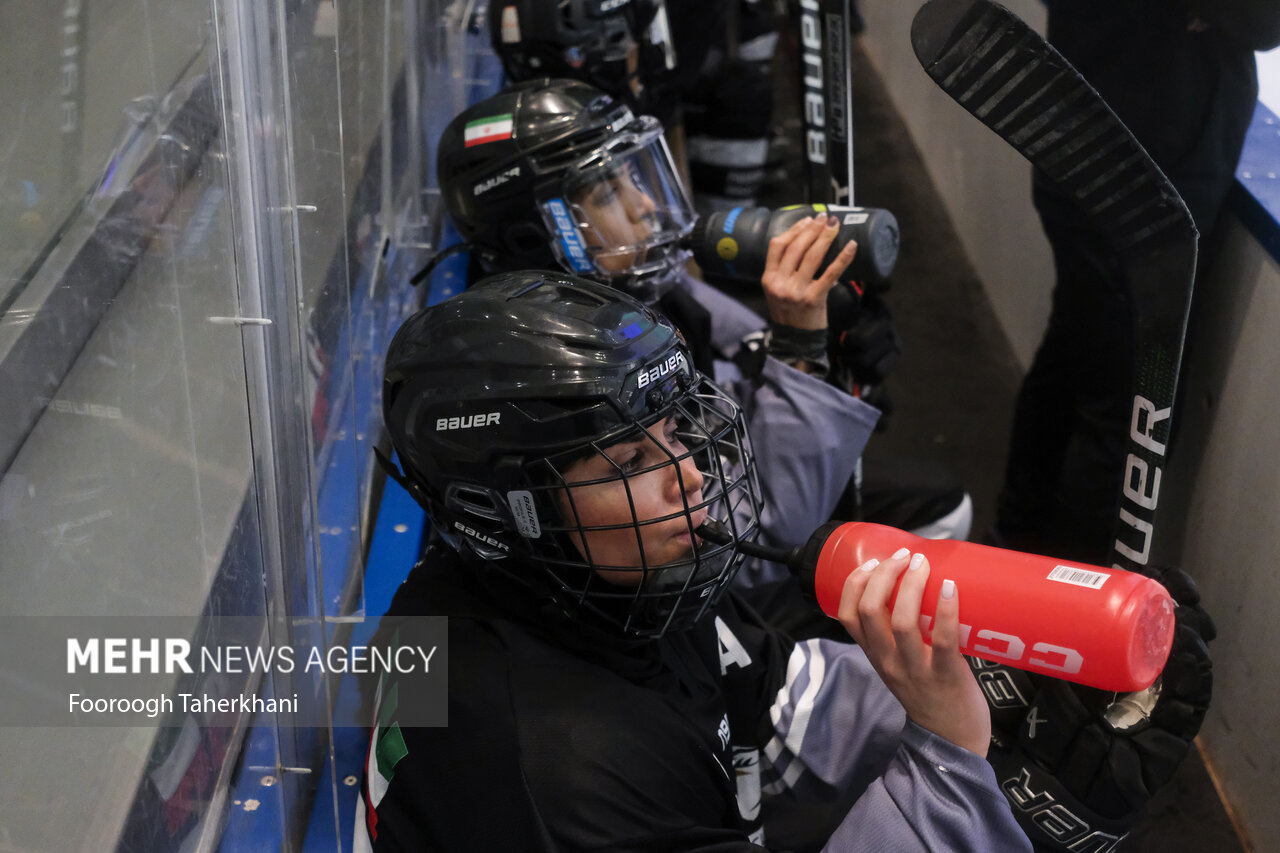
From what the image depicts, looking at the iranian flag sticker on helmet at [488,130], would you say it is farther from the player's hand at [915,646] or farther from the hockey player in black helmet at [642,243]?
the player's hand at [915,646]

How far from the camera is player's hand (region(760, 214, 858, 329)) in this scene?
1.63m

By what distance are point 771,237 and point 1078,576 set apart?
2.96 feet

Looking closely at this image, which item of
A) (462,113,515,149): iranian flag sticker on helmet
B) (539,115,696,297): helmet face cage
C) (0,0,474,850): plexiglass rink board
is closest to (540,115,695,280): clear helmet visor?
(539,115,696,297): helmet face cage

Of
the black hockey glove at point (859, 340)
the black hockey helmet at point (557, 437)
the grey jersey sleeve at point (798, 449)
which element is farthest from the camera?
the black hockey glove at point (859, 340)

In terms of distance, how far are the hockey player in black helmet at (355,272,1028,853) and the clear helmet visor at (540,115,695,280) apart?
58cm

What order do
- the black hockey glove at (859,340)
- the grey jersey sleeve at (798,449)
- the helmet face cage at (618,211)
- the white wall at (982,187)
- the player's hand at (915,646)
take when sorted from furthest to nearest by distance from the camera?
the white wall at (982,187), the black hockey glove at (859,340), the helmet face cage at (618,211), the grey jersey sleeve at (798,449), the player's hand at (915,646)

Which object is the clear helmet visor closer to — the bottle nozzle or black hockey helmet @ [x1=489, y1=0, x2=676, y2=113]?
black hockey helmet @ [x1=489, y1=0, x2=676, y2=113]

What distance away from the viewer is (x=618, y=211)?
1.73 meters

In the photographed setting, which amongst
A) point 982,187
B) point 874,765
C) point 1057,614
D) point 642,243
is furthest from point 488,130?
point 982,187

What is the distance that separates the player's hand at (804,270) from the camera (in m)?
1.63

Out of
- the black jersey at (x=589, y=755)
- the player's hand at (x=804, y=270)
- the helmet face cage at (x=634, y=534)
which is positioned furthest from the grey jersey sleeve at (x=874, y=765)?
the player's hand at (x=804, y=270)

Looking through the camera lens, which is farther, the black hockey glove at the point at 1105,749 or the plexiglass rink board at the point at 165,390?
the black hockey glove at the point at 1105,749

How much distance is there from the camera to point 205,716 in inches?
40.9

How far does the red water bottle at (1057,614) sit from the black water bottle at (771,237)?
753mm
